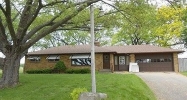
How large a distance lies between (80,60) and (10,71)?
1694 centimetres

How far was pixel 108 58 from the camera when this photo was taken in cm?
3089

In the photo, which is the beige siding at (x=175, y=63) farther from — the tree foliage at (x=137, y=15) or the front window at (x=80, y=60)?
the tree foliage at (x=137, y=15)

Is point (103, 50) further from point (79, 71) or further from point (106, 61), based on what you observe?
point (79, 71)

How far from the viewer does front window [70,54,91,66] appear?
30250 mm

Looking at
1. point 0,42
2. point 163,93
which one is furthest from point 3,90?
point 163,93

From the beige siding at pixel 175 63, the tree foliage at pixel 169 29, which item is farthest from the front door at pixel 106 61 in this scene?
the tree foliage at pixel 169 29

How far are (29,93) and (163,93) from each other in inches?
284

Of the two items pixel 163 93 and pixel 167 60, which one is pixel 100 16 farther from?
pixel 167 60

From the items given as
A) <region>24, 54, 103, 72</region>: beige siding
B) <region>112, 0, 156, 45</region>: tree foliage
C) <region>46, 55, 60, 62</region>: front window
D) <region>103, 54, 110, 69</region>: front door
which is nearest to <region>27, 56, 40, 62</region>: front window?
<region>24, 54, 103, 72</region>: beige siding

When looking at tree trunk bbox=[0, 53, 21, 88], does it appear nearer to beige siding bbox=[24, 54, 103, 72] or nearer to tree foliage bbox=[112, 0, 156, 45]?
tree foliage bbox=[112, 0, 156, 45]

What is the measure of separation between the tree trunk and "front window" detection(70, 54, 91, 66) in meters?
16.3

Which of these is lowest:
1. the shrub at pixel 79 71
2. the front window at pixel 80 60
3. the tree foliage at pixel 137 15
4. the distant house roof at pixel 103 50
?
the shrub at pixel 79 71

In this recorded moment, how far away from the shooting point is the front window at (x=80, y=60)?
30250mm

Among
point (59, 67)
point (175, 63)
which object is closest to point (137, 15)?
point (59, 67)
